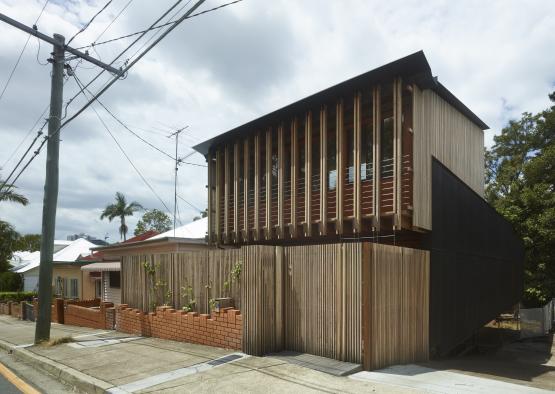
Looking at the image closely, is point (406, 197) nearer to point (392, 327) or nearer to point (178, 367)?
point (392, 327)

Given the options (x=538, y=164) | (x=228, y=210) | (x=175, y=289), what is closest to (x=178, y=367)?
(x=175, y=289)

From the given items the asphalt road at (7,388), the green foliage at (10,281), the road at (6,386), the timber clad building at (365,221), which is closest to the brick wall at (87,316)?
the timber clad building at (365,221)

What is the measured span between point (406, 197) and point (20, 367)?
9.08m

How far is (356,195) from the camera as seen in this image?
12141 mm

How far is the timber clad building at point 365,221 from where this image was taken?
8.12 meters

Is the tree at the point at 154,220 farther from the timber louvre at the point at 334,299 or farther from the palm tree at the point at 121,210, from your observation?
the timber louvre at the point at 334,299

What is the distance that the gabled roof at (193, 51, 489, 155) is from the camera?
36.2ft

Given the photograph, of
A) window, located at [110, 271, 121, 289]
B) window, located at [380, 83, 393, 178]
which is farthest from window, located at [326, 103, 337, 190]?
window, located at [110, 271, 121, 289]

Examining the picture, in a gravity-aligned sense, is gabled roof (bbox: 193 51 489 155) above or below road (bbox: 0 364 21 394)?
above

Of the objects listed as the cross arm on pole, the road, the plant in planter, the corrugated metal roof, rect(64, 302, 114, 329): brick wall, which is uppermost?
the cross arm on pole

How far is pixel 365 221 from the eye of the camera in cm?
1218

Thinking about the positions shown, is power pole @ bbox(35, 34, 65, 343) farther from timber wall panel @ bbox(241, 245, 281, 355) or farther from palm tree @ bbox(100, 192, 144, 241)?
palm tree @ bbox(100, 192, 144, 241)

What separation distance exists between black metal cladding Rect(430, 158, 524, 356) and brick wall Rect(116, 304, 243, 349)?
4370 mm

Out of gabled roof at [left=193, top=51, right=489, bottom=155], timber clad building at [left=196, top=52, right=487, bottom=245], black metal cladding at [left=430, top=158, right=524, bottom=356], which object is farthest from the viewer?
timber clad building at [left=196, top=52, right=487, bottom=245]
